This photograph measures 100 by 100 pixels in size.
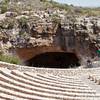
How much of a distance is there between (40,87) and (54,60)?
19689 mm

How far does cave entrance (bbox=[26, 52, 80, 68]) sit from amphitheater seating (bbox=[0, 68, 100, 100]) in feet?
52.4

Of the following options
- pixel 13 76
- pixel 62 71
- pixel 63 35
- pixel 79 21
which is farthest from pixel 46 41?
pixel 13 76

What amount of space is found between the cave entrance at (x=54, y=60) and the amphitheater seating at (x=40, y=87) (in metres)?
16.0

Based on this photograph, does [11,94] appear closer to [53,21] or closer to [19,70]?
[19,70]

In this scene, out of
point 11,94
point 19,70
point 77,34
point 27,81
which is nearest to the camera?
point 11,94

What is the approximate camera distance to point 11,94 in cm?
1387

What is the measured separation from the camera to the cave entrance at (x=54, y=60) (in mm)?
33722

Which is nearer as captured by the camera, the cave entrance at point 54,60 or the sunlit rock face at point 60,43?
the sunlit rock face at point 60,43

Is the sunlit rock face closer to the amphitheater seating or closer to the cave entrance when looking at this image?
the cave entrance

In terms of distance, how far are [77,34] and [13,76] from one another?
14596 mm

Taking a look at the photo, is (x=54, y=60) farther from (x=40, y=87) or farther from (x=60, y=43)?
(x=40, y=87)

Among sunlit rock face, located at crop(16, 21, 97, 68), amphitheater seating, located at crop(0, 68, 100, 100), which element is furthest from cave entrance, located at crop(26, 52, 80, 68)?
amphitheater seating, located at crop(0, 68, 100, 100)

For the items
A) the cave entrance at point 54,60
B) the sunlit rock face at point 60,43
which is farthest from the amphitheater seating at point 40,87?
the cave entrance at point 54,60

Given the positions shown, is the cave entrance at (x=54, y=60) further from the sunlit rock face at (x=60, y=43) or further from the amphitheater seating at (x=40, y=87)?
the amphitheater seating at (x=40, y=87)
